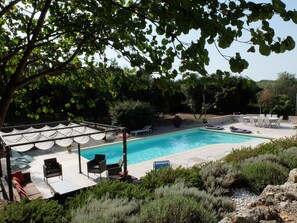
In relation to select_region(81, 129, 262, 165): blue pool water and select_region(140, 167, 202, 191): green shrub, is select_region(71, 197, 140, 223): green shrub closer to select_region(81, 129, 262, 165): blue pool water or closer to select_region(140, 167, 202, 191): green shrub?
select_region(140, 167, 202, 191): green shrub

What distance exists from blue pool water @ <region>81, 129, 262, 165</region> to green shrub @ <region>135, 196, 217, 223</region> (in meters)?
11.0

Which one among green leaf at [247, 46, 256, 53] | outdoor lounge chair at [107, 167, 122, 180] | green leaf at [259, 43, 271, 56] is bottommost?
outdoor lounge chair at [107, 167, 122, 180]

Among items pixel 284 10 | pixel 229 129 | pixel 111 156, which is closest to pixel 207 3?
pixel 284 10

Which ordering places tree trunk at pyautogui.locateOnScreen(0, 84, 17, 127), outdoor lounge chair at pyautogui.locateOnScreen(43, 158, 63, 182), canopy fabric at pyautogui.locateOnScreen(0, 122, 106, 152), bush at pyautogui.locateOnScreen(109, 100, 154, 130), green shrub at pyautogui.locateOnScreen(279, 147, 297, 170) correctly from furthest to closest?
bush at pyautogui.locateOnScreen(109, 100, 154, 130) < outdoor lounge chair at pyautogui.locateOnScreen(43, 158, 63, 182) < canopy fabric at pyautogui.locateOnScreen(0, 122, 106, 152) < green shrub at pyautogui.locateOnScreen(279, 147, 297, 170) < tree trunk at pyautogui.locateOnScreen(0, 84, 17, 127)

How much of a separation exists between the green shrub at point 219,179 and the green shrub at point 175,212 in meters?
1.41

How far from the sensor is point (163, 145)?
1914 cm

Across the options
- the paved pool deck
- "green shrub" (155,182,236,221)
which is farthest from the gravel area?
the paved pool deck

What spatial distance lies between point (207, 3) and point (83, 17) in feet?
5.94

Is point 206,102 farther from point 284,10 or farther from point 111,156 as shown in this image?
point 284,10

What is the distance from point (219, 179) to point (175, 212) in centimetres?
251

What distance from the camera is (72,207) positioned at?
487 centimetres

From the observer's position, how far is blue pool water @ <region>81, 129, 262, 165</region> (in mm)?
16656

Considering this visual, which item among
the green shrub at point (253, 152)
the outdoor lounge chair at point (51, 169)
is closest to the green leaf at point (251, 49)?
the green shrub at point (253, 152)

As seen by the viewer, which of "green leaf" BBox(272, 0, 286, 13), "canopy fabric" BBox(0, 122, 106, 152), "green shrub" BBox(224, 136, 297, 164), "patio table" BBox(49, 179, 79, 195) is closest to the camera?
"green leaf" BBox(272, 0, 286, 13)
